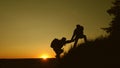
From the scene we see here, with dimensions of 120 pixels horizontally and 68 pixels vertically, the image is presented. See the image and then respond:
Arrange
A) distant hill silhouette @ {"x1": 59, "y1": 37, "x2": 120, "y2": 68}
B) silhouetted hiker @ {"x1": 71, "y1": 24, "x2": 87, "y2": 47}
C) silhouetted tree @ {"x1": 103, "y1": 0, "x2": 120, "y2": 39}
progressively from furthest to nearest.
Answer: silhouetted tree @ {"x1": 103, "y1": 0, "x2": 120, "y2": 39} < silhouetted hiker @ {"x1": 71, "y1": 24, "x2": 87, "y2": 47} < distant hill silhouette @ {"x1": 59, "y1": 37, "x2": 120, "y2": 68}

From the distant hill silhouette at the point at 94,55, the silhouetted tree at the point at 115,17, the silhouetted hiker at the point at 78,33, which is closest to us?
the distant hill silhouette at the point at 94,55

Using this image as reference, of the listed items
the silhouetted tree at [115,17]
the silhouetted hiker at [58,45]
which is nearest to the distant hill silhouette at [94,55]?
the silhouetted hiker at [58,45]

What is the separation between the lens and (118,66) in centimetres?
2039

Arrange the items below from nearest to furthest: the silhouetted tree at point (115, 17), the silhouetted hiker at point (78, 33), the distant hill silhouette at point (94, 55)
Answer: the distant hill silhouette at point (94, 55) → the silhouetted hiker at point (78, 33) → the silhouetted tree at point (115, 17)

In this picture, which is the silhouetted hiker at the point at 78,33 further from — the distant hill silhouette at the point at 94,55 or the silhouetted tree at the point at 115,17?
the silhouetted tree at the point at 115,17

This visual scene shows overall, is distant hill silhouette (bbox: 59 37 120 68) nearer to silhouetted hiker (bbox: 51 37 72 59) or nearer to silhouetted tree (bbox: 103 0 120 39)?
silhouetted hiker (bbox: 51 37 72 59)

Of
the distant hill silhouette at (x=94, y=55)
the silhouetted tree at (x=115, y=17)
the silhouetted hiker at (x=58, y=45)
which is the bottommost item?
the distant hill silhouette at (x=94, y=55)

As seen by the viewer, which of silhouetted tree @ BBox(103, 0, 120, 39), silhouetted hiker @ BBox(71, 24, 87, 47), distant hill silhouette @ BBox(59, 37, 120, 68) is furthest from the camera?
silhouetted tree @ BBox(103, 0, 120, 39)

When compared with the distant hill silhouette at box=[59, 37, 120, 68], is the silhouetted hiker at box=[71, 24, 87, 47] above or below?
above

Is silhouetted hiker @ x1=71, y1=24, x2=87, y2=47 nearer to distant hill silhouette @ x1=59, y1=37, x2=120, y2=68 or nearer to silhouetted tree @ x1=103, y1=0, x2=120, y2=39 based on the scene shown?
distant hill silhouette @ x1=59, y1=37, x2=120, y2=68

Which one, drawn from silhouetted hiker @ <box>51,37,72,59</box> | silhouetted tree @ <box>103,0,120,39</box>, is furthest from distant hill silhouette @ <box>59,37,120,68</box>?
silhouetted tree @ <box>103,0,120,39</box>

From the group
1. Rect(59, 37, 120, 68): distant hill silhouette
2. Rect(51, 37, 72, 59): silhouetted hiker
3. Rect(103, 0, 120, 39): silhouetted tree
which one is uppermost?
Rect(103, 0, 120, 39): silhouetted tree

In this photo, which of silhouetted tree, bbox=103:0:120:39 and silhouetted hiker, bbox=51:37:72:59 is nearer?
silhouetted hiker, bbox=51:37:72:59

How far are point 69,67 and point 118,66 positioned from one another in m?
3.80
